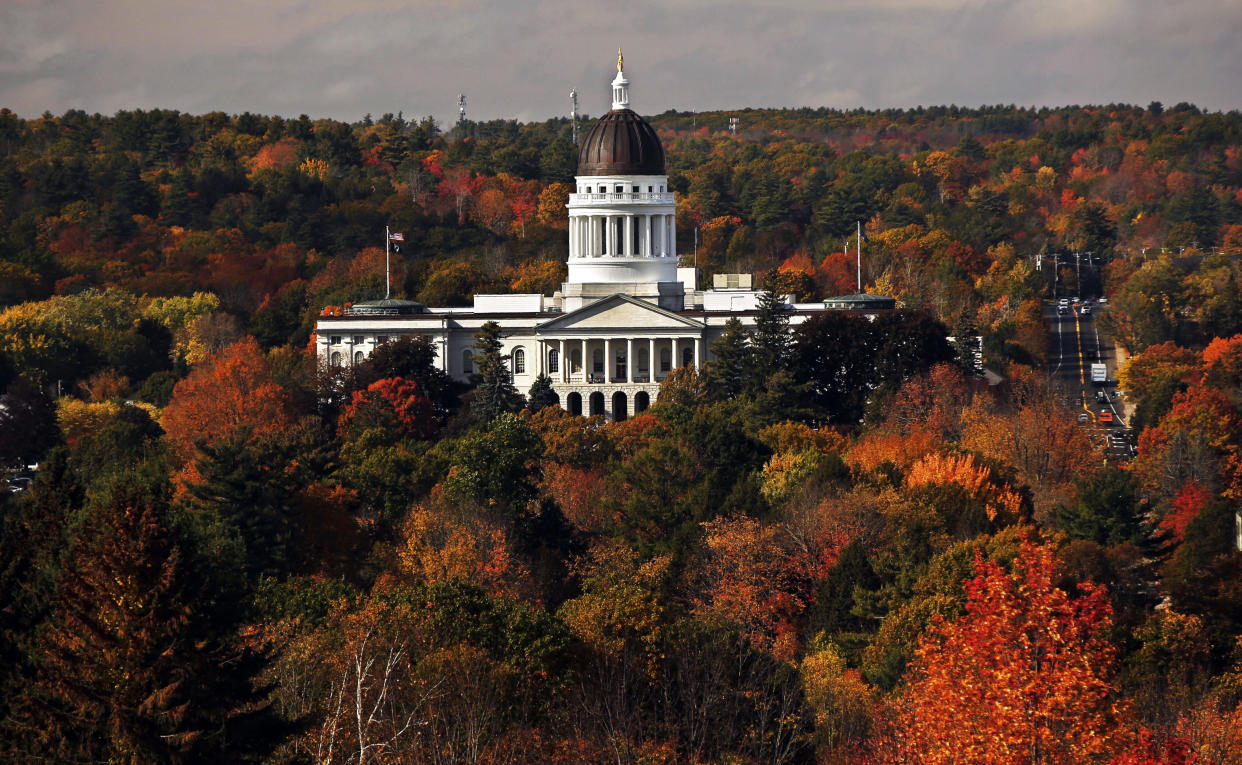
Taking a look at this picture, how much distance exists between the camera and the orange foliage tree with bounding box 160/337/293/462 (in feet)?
325

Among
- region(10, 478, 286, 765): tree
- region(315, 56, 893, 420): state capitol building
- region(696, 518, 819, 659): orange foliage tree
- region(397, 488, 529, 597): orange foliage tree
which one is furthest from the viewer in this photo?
region(315, 56, 893, 420): state capitol building

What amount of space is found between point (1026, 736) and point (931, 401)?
61486mm

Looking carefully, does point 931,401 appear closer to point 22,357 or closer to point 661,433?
point 661,433

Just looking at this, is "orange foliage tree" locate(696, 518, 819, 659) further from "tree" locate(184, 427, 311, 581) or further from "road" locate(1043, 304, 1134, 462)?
"road" locate(1043, 304, 1134, 462)

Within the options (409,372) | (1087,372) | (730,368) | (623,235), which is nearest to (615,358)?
(623,235)

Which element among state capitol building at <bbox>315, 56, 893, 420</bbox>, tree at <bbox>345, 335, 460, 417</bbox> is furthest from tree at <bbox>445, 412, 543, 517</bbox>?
state capitol building at <bbox>315, 56, 893, 420</bbox>

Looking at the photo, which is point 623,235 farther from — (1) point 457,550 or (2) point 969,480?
(1) point 457,550

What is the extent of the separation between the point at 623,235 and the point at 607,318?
12.3 meters

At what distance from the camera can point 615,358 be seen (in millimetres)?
121250

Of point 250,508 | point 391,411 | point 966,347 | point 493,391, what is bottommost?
point 250,508

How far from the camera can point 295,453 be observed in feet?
270

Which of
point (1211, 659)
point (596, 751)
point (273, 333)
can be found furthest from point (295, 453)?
point (273, 333)

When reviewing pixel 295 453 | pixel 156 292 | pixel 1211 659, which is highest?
pixel 156 292

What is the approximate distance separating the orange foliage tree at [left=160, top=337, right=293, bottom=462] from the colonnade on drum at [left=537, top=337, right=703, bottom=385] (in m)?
15.6
